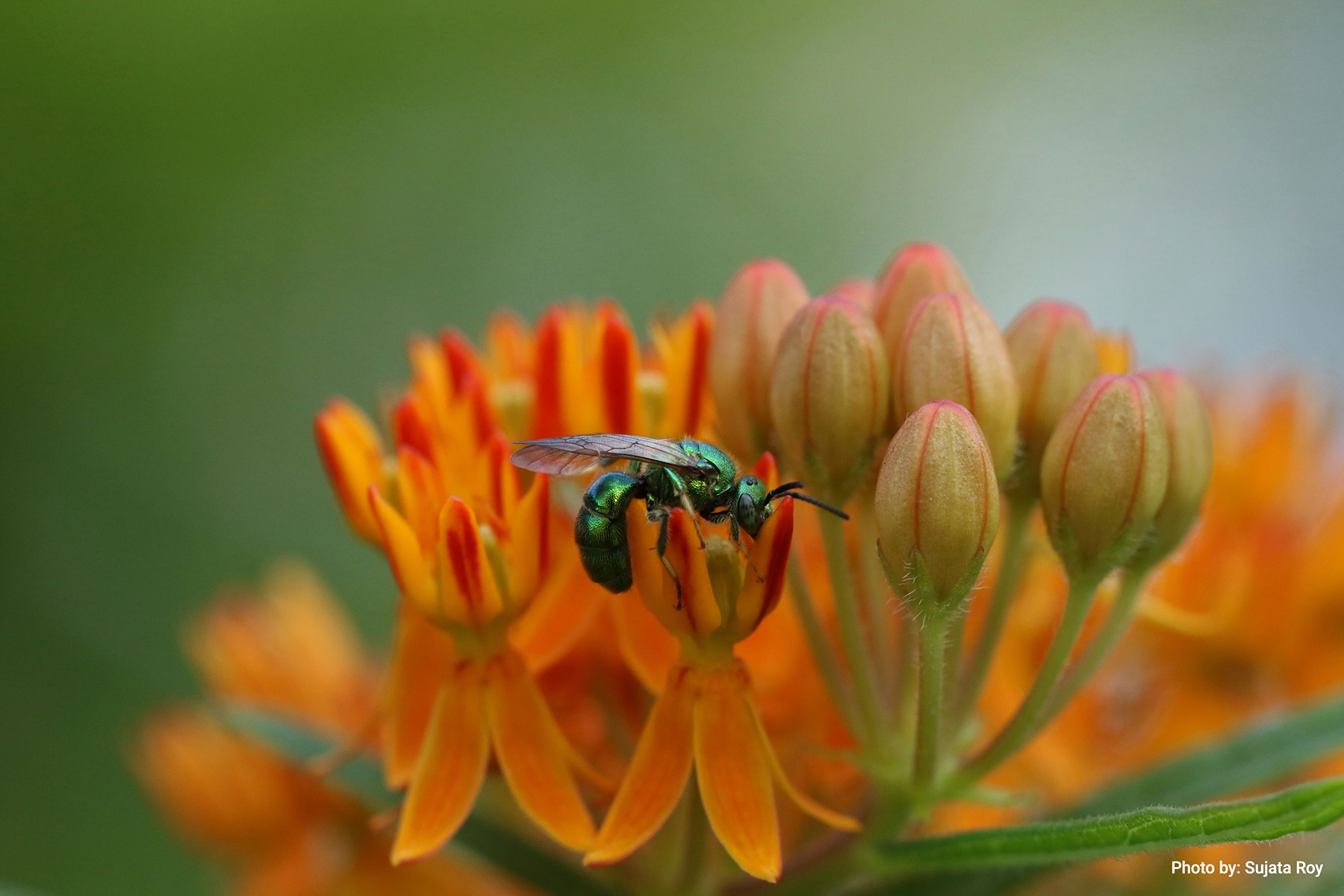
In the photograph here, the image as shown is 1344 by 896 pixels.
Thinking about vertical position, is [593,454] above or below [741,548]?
above

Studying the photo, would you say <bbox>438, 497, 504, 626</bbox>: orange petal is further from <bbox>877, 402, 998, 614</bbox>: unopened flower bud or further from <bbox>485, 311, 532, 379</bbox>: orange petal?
<bbox>877, 402, 998, 614</bbox>: unopened flower bud

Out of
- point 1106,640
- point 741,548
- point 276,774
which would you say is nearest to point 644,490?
point 741,548

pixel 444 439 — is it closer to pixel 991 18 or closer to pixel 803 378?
pixel 803 378

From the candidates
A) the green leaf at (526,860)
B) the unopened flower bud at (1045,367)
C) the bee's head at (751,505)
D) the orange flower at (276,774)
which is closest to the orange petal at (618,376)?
the bee's head at (751,505)

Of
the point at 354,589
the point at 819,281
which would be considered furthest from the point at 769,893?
the point at 819,281

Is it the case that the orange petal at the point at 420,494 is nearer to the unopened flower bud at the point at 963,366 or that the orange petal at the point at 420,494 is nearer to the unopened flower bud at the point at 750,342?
the unopened flower bud at the point at 750,342

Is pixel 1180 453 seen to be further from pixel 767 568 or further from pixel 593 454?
pixel 593 454
